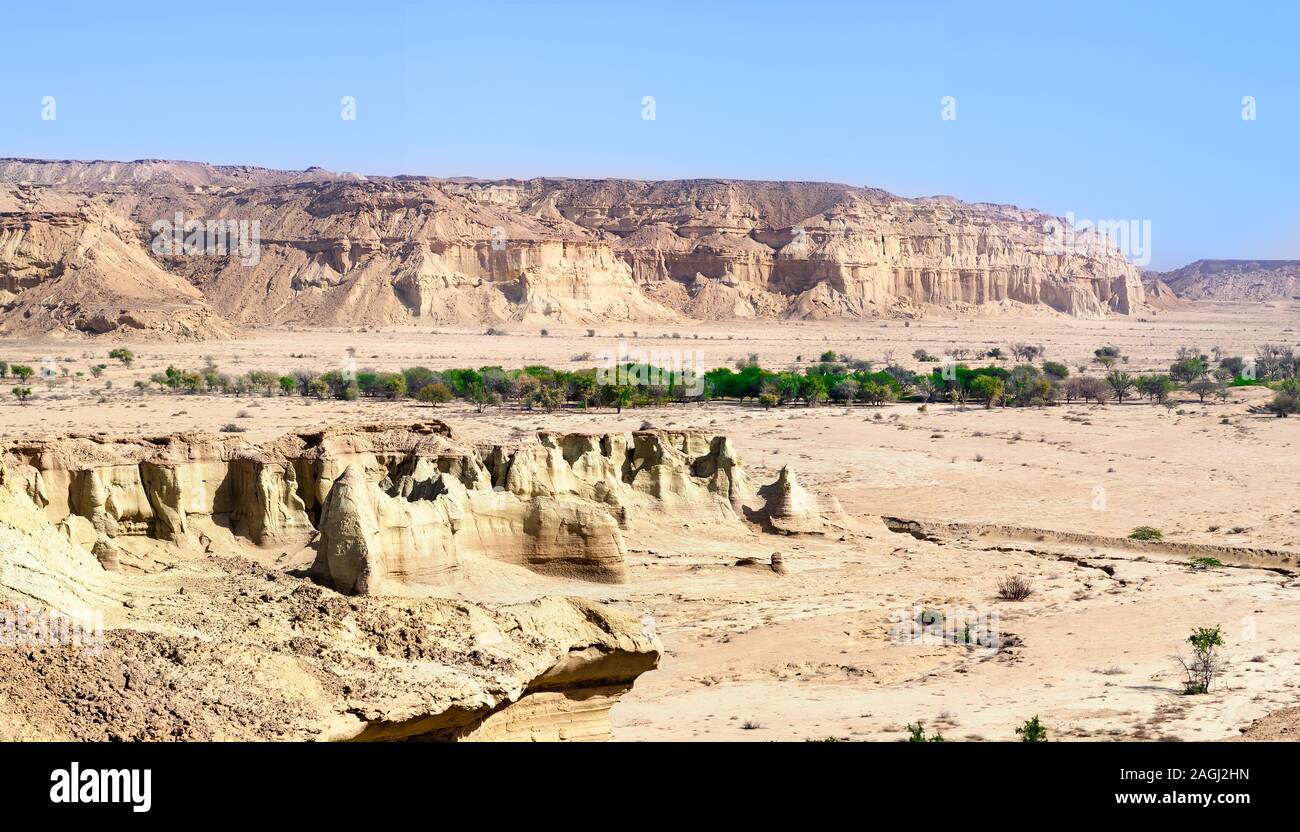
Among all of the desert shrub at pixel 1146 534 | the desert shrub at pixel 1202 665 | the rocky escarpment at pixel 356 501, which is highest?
the rocky escarpment at pixel 356 501

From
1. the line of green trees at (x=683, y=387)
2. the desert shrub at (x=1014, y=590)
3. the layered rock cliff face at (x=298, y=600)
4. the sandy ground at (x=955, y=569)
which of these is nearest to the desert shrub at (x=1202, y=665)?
the sandy ground at (x=955, y=569)

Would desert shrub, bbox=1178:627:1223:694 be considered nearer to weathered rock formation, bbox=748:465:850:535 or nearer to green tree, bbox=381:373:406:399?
weathered rock formation, bbox=748:465:850:535

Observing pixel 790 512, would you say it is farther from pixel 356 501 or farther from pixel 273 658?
pixel 273 658

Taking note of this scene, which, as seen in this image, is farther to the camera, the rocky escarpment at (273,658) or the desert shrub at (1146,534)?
the desert shrub at (1146,534)

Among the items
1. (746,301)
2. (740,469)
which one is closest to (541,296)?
(746,301)

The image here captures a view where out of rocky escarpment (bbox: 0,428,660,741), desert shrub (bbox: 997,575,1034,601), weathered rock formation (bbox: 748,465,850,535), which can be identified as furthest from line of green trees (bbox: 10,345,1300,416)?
rocky escarpment (bbox: 0,428,660,741)

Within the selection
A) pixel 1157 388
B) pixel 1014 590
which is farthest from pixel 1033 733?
pixel 1157 388

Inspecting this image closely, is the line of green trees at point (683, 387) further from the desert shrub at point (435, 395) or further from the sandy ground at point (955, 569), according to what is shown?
the sandy ground at point (955, 569)
